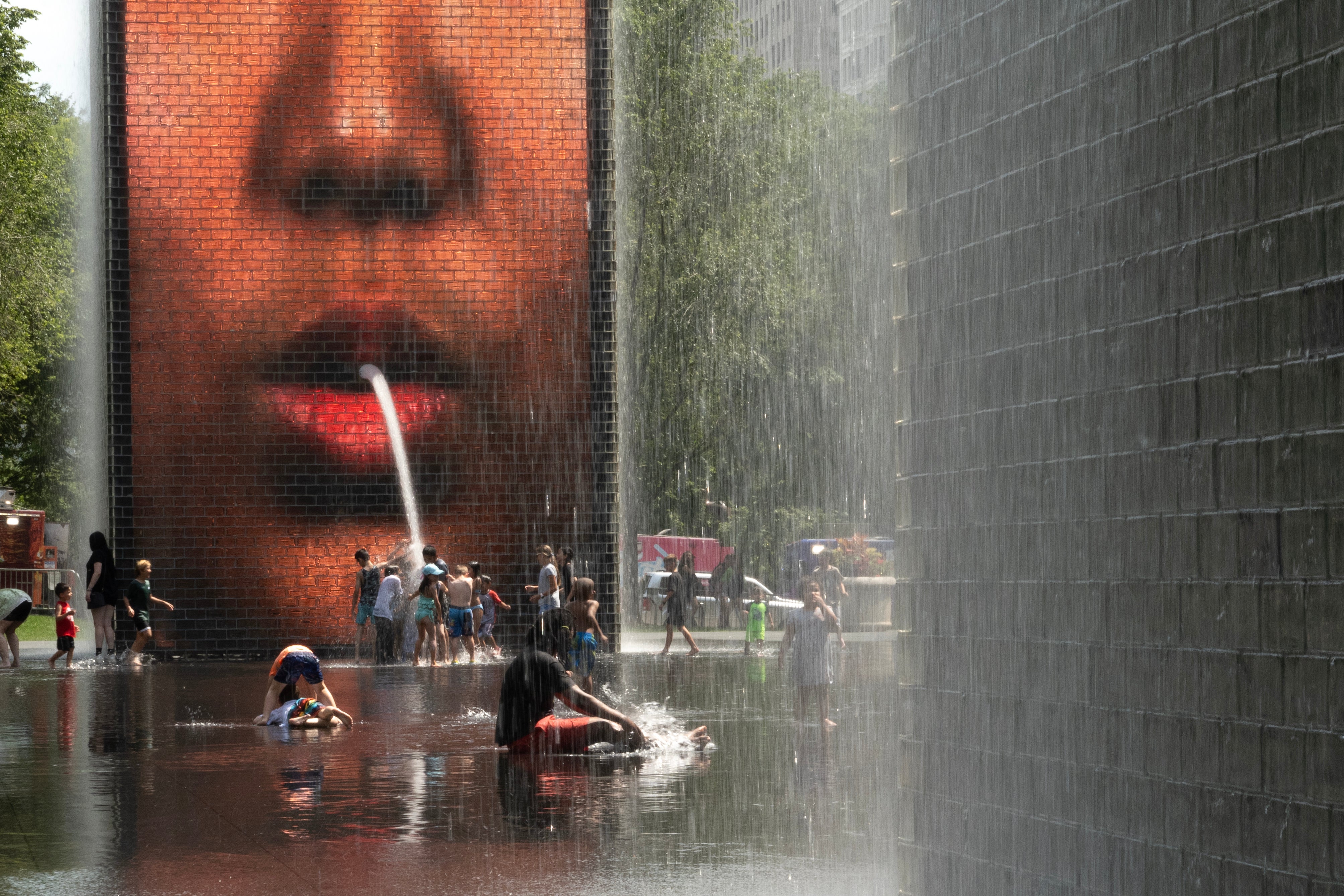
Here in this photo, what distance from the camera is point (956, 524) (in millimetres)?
4902

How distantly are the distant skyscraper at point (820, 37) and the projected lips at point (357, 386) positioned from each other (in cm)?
5314

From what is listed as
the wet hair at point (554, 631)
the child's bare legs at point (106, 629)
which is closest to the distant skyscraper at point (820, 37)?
the child's bare legs at point (106, 629)

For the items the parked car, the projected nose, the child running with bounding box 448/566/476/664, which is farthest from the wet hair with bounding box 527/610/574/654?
the parked car

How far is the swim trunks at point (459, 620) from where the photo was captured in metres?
21.9

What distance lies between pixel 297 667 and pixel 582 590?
105 inches

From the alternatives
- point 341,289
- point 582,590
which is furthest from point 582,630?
point 341,289

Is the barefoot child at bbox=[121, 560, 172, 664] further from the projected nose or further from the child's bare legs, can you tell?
the projected nose

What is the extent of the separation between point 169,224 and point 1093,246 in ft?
70.9

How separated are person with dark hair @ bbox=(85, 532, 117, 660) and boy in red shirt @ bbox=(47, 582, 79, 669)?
338mm

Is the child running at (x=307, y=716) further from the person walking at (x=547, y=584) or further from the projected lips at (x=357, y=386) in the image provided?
the projected lips at (x=357, y=386)

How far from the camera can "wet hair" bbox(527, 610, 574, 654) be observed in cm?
1306

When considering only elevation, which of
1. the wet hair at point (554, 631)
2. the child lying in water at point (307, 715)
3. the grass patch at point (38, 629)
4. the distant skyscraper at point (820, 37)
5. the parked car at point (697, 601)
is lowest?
the grass patch at point (38, 629)

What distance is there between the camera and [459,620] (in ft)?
71.9

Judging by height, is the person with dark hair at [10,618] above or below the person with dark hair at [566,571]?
below
